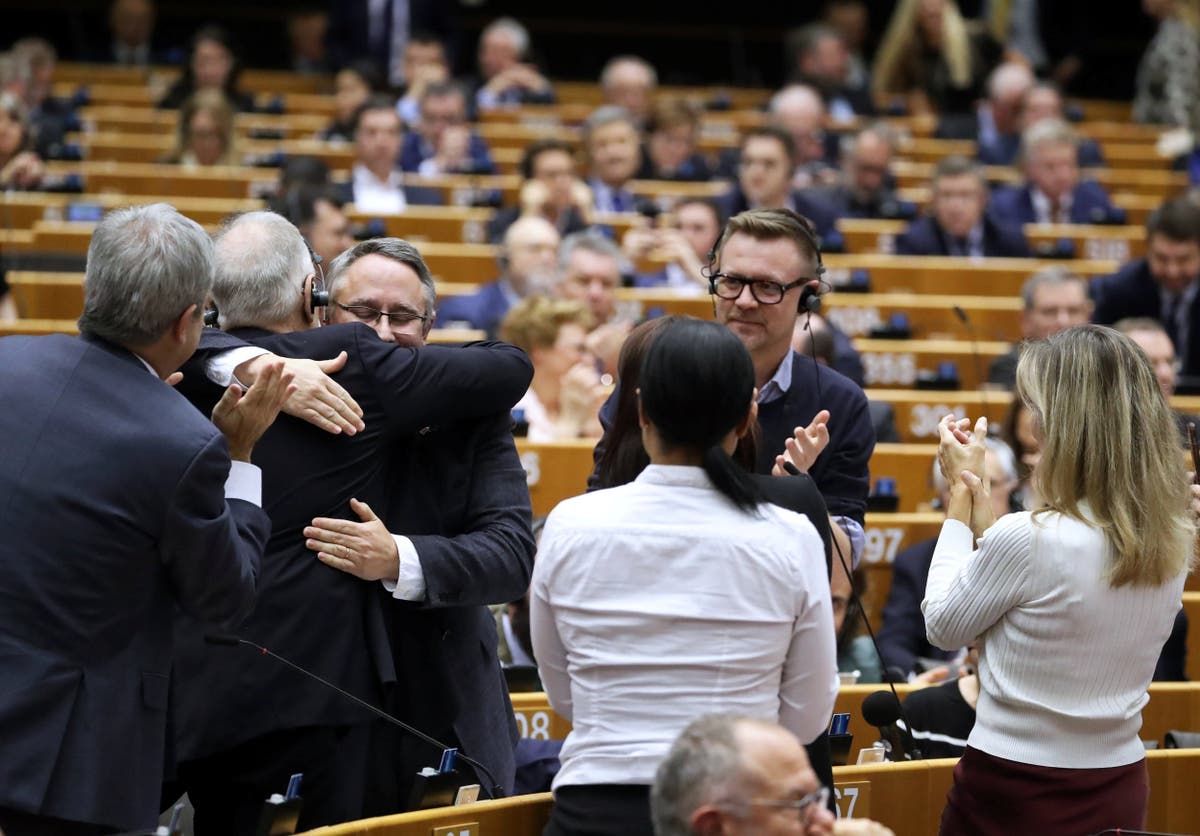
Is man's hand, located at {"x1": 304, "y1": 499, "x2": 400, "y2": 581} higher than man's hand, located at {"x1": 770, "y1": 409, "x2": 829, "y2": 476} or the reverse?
the reverse

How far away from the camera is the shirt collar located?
120 inches

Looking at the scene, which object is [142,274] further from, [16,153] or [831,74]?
[831,74]

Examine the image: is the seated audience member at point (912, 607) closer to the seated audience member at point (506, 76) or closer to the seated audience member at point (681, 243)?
the seated audience member at point (681, 243)

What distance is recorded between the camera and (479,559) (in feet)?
8.54

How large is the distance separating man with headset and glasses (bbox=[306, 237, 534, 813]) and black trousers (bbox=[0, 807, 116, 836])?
535 mm

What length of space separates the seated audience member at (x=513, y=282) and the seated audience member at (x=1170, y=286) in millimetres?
2124

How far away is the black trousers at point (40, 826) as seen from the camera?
2168 mm

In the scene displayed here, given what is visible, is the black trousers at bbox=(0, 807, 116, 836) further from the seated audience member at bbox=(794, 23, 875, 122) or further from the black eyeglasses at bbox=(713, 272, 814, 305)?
the seated audience member at bbox=(794, 23, 875, 122)

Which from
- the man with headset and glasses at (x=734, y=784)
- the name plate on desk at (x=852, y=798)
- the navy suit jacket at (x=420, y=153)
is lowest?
the name plate on desk at (x=852, y=798)

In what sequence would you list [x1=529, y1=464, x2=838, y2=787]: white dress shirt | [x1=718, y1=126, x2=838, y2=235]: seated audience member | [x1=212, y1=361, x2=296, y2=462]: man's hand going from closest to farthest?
[x1=529, y1=464, x2=838, y2=787]: white dress shirt < [x1=212, y1=361, x2=296, y2=462]: man's hand < [x1=718, y1=126, x2=838, y2=235]: seated audience member

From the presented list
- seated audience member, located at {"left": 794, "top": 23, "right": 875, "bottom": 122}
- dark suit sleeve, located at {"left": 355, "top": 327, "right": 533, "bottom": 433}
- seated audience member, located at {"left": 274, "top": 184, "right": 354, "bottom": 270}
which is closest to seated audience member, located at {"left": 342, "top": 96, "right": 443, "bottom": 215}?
seated audience member, located at {"left": 274, "top": 184, "right": 354, "bottom": 270}

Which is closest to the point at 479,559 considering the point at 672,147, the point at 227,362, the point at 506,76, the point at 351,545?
the point at 351,545

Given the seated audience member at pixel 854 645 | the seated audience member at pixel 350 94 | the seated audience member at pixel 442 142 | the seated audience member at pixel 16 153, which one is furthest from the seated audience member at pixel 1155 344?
the seated audience member at pixel 350 94

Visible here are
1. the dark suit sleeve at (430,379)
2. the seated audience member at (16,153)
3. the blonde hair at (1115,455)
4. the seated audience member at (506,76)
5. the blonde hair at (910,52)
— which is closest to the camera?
the blonde hair at (1115,455)
